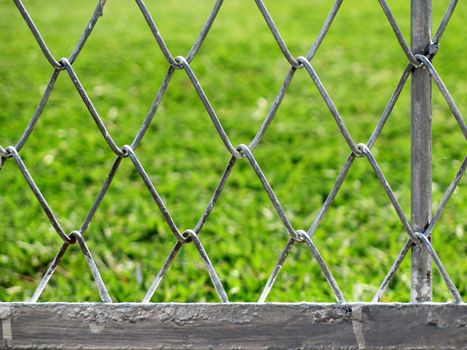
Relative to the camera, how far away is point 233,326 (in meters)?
1.23

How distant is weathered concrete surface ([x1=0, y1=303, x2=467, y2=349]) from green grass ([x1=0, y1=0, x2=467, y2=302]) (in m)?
0.79

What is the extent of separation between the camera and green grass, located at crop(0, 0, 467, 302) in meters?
2.28

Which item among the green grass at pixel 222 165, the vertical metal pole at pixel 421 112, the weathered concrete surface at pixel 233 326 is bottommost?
the weathered concrete surface at pixel 233 326

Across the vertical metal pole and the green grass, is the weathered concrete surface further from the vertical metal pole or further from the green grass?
the green grass

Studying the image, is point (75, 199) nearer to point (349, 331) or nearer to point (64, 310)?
point (64, 310)

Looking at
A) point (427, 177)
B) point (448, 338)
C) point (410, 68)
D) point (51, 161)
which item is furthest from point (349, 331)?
point (51, 161)

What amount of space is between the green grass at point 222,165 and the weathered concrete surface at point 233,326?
0.79 m

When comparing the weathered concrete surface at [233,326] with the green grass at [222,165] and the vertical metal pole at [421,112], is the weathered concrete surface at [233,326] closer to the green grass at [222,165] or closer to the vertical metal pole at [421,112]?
the vertical metal pole at [421,112]

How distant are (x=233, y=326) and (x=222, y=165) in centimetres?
219

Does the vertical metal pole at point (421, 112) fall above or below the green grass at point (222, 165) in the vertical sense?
below

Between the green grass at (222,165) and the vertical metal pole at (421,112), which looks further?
the green grass at (222,165)

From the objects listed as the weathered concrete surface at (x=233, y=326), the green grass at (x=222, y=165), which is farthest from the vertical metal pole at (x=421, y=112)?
the green grass at (x=222, y=165)

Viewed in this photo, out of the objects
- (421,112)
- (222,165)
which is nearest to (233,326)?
(421,112)

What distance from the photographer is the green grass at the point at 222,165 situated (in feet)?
7.47
